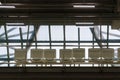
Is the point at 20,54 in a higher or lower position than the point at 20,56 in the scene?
higher

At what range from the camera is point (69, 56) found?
601 inches

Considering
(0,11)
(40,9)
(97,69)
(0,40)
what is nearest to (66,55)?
(97,69)

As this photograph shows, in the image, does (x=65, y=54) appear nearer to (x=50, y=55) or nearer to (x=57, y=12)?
(x=50, y=55)

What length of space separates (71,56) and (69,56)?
104 mm

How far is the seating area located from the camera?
15.1m

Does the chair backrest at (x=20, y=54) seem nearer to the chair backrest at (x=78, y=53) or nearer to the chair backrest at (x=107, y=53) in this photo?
the chair backrest at (x=78, y=53)

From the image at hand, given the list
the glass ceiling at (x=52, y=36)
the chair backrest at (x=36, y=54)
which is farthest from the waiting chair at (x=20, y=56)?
the glass ceiling at (x=52, y=36)

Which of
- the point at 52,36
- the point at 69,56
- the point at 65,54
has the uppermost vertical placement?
the point at 52,36

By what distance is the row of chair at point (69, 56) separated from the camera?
15.1 meters

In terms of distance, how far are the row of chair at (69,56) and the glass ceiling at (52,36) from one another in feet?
15.5

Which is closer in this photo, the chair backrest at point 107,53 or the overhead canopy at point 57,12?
the chair backrest at point 107,53

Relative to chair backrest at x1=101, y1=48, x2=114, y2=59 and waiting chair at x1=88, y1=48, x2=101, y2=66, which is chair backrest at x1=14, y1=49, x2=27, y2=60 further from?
chair backrest at x1=101, y1=48, x2=114, y2=59

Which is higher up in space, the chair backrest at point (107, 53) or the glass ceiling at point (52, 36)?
the glass ceiling at point (52, 36)

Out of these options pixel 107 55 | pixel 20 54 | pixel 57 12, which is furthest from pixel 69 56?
pixel 57 12
